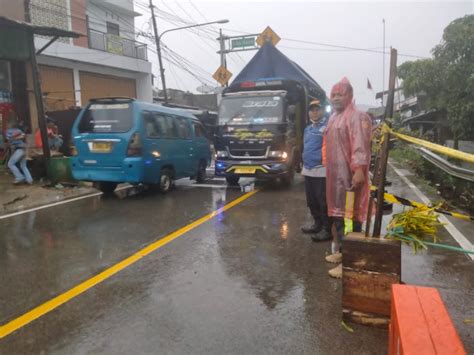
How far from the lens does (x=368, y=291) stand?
316cm

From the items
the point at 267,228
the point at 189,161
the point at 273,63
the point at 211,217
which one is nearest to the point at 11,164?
the point at 189,161

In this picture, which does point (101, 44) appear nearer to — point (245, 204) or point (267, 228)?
point (245, 204)

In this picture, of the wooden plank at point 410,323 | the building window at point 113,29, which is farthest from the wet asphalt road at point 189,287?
the building window at point 113,29

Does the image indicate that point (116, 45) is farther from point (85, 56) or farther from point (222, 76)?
point (222, 76)

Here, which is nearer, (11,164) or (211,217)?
(211,217)

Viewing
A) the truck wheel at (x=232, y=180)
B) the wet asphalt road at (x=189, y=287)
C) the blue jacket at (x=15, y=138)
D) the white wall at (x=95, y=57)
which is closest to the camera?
the wet asphalt road at (x=189, y=287)

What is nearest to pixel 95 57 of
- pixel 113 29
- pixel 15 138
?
pixel 113 29

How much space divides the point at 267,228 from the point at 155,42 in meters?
17.4

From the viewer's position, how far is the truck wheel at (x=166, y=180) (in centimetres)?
905

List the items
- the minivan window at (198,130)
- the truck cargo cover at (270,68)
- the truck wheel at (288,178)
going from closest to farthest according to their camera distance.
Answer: the truck wheel at (288,178), the minivan window at (198,130), the truck cargo cover at (270,68)

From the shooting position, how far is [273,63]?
13281mm

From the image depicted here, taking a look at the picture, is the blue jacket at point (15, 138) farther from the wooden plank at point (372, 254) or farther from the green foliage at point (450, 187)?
the wooden plank at point (372, 254)

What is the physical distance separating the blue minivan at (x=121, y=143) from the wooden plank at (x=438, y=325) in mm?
6524

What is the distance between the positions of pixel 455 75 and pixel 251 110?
9.45 meters
